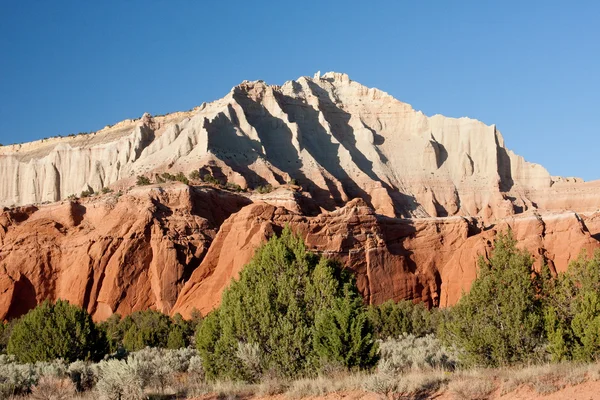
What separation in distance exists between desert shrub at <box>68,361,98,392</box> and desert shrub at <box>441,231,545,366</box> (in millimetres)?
10124

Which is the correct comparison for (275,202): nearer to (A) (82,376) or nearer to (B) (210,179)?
(B) (210,179)

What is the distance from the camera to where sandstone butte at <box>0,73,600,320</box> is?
165ft

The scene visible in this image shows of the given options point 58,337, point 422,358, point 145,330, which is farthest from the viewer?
point 145,330

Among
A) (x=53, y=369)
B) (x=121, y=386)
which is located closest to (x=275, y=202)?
(x=53, y=369)

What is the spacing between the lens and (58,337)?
1004 inches

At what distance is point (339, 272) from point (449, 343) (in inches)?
146

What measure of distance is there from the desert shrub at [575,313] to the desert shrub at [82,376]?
12.2 metres

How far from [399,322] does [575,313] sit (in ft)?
66.5

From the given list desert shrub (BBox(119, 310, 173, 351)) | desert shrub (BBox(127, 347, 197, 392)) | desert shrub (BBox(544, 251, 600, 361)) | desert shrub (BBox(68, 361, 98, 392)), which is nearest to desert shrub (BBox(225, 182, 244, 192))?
desert shrub (BBox(119, 310, 173, 351))

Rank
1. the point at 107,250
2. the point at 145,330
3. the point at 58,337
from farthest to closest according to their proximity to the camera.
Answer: the point at 107,250, the point at 145,330, the point at 58,337

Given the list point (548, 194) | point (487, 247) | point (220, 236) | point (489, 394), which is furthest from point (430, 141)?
point (489, 394)

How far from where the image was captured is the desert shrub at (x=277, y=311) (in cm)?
1858

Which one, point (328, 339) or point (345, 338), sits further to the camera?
point (328, 339)

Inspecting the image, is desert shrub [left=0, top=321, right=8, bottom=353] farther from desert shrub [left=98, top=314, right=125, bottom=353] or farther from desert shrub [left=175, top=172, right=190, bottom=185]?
desert shrub [left=175, top=172, right=190, bottom=185]
